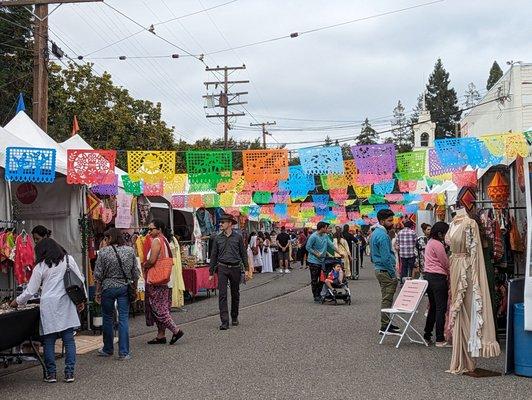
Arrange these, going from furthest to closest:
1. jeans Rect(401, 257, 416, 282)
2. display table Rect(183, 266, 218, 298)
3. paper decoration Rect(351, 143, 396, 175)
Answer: display table Rect(183, 266, 218, 298) < jeans Rect(401, 257, 416, 282) < paper decoration Rect(351, 143, 396, 175)

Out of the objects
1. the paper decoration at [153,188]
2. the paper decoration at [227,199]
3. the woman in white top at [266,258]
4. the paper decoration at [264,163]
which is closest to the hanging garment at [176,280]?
the paper decoration at [153,188]

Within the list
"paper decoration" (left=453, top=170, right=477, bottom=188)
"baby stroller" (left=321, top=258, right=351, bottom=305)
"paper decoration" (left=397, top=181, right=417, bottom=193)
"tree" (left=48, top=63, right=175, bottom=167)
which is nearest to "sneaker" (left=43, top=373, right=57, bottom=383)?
"paper decoration" (left=453, top=170, right=477, bottom=188)

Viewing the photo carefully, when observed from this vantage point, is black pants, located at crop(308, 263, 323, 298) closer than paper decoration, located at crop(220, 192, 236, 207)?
Yes

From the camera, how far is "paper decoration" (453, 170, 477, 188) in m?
14.8

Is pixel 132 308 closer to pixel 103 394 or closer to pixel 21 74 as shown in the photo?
pixel 103 394

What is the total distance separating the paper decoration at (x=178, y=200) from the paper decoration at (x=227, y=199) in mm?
3519

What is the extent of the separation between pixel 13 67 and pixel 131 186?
21038mm

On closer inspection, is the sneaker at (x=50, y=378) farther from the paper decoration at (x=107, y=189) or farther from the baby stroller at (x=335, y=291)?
the baby stroller at (x=335, y=291)

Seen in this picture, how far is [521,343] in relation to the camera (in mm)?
8453

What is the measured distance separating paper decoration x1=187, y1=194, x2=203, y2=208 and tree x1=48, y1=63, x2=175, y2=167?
11238mm

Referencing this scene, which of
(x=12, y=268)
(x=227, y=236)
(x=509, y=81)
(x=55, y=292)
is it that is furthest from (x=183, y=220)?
(x=509, y=81)

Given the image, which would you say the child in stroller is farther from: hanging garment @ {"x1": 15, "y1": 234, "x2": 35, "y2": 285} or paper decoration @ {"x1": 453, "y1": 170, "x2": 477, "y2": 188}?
hanging garment @ {"x1": 15, "y1": 234, "x2": 35, "y2": 285}

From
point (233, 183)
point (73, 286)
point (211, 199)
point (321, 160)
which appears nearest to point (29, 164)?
point (73, 286)

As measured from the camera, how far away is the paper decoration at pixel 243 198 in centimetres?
2749
